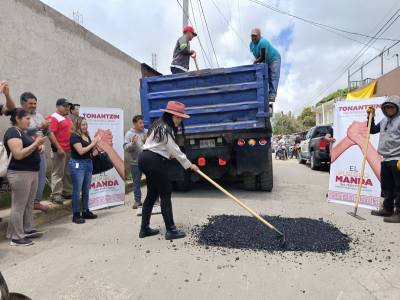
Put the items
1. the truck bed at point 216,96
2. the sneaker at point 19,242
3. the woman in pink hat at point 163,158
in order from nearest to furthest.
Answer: the sneaker at point 19,242 < the woman in pink hat at point 163,158 < the truck bed at point 216,96

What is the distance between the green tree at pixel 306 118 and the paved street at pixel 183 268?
205 ft

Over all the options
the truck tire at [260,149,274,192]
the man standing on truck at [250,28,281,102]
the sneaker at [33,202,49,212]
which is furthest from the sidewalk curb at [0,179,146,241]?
the man standing on truck at [250,28,281,102]

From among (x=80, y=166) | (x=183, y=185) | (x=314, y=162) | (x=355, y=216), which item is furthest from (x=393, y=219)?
(x=314, y=162)

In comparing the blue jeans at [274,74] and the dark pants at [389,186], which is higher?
the blue jeans at [274,74]

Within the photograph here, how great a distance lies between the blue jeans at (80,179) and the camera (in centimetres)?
583

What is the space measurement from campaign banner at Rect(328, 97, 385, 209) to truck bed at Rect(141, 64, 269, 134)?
1443mm

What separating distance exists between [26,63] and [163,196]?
4.13m

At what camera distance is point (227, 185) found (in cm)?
926

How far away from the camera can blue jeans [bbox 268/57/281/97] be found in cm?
789

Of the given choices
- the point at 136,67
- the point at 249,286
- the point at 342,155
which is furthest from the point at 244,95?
the point at 136,67

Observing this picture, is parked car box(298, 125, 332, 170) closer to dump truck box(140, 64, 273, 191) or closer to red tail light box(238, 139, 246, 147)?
dump truck box(140, 64, 273, 191)

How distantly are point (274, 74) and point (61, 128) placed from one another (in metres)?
4.55

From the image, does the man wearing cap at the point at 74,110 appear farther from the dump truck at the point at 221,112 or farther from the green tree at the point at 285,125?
the green tree at the point at 285,125

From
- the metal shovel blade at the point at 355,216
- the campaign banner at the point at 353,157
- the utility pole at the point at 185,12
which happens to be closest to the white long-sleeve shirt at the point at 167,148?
the metal shovel blade at the point at 355,216
